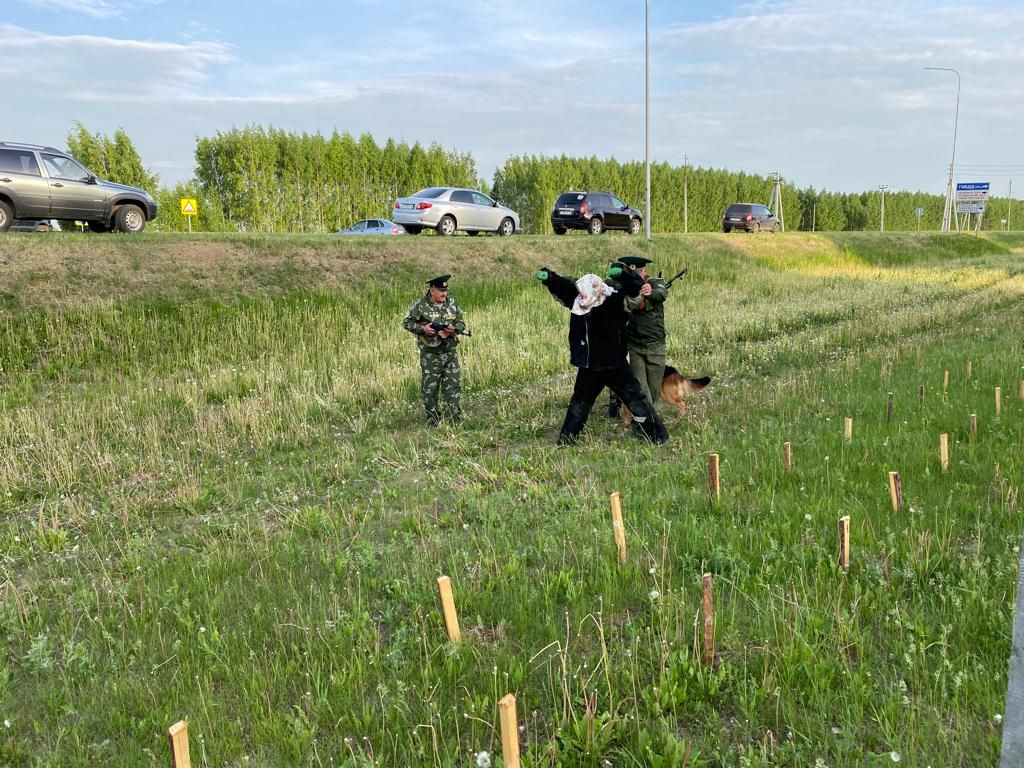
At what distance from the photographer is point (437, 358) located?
27.1 ft

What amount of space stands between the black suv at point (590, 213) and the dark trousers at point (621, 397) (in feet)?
69.2

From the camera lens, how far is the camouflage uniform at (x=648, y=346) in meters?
7.52

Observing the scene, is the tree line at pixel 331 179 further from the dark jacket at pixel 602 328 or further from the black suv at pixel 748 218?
the dark jacket at pixel 602 328

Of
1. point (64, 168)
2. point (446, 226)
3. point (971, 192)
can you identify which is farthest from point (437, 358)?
point (971, 192)

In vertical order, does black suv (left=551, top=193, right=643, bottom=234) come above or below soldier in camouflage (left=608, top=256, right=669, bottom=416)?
above

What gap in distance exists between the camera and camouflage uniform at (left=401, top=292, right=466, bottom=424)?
319 inches

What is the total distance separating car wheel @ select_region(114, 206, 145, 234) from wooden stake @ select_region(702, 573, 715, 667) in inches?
702

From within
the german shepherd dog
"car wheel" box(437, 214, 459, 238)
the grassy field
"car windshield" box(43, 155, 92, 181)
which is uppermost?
"car windshield" box(43, 155, 92, 181)

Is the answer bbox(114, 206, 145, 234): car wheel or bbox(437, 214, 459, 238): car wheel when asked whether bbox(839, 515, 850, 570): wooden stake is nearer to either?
bbox(114, 206, 145, 234): car wheel

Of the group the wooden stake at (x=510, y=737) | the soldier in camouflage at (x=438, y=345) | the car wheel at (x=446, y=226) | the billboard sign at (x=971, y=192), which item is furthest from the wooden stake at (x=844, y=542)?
the billboard sign at (x=971, y=192)

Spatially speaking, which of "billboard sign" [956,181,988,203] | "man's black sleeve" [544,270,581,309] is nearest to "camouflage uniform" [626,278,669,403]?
"man's black sleeve" [544,270,581,309]

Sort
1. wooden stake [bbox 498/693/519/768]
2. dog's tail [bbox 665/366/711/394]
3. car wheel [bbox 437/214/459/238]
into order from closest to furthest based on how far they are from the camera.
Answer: wooden stake [bbox 498/693/519/768], dog's tail [bbox 665/366/711/394], car wheel [bbox 437/214/459/238]

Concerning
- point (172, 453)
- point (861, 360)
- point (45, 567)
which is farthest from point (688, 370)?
point (45, 567)

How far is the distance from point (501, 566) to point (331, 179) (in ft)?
129
